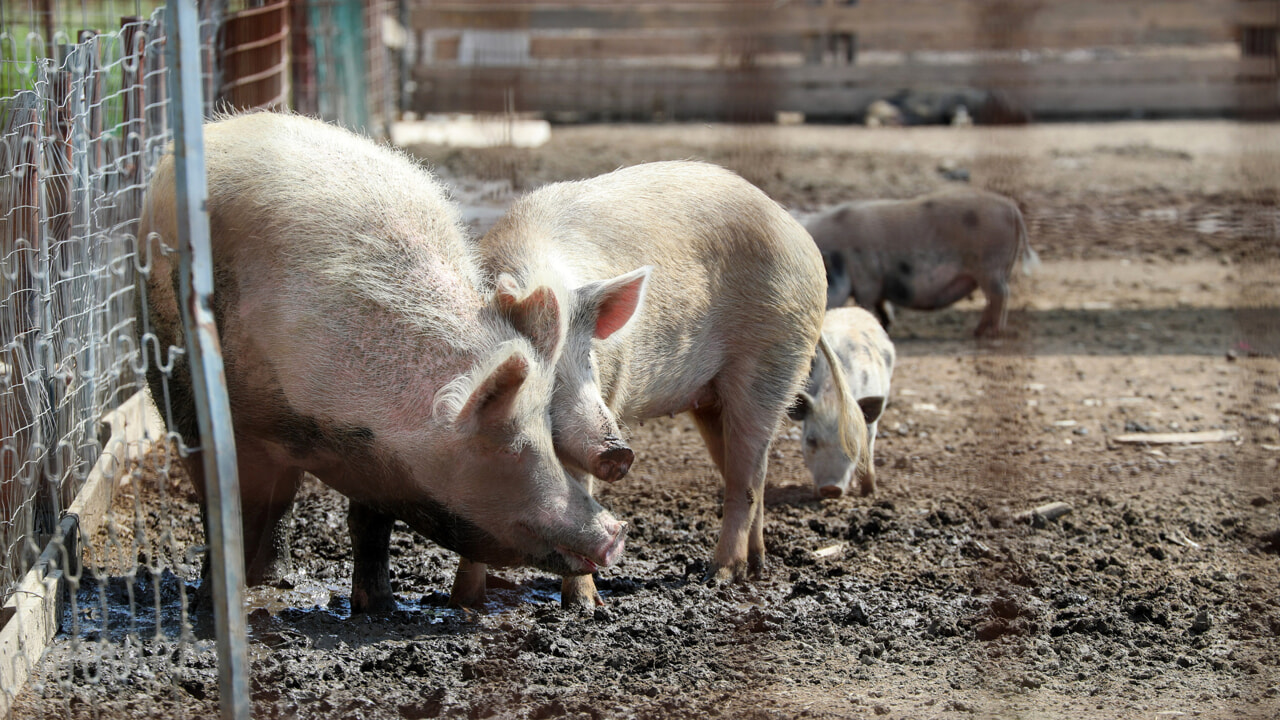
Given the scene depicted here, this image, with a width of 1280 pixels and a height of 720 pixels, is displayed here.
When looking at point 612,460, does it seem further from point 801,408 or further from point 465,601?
point 801,408

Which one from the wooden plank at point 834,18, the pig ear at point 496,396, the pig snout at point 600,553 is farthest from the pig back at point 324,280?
the wooden plank at point 834,18

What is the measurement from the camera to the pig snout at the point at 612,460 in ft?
10.3

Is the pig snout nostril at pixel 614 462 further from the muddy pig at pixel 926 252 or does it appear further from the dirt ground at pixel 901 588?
the muddy pig at pixel 926 252

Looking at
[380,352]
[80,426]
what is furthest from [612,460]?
[80,426]

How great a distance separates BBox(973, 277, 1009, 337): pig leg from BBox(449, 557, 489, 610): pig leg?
4.61 m

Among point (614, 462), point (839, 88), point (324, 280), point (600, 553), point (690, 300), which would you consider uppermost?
point (324, 280)

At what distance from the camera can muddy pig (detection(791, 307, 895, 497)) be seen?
4883 millimetres

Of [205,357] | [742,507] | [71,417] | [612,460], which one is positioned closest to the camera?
[205,357]

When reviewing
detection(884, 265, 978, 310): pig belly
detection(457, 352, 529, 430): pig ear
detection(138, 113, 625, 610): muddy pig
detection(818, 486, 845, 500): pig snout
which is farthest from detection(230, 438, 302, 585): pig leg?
detection(884, 265, 978, 310): pig belly

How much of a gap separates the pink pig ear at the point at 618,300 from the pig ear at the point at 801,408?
1.74 metres

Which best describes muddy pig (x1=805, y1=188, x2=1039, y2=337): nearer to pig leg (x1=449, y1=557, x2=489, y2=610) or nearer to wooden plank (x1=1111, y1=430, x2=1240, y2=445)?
wooden plank (x1=1111, y1=430, x2=1240, y2=445)

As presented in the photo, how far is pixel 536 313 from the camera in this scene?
3076 millimetres

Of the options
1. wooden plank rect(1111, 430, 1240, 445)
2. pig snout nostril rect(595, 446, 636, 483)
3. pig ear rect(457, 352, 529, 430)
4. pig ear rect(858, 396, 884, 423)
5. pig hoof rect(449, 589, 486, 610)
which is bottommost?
wooden plank rect(1111, 430, 1240, 445)

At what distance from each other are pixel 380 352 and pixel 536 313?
381 millimetres
